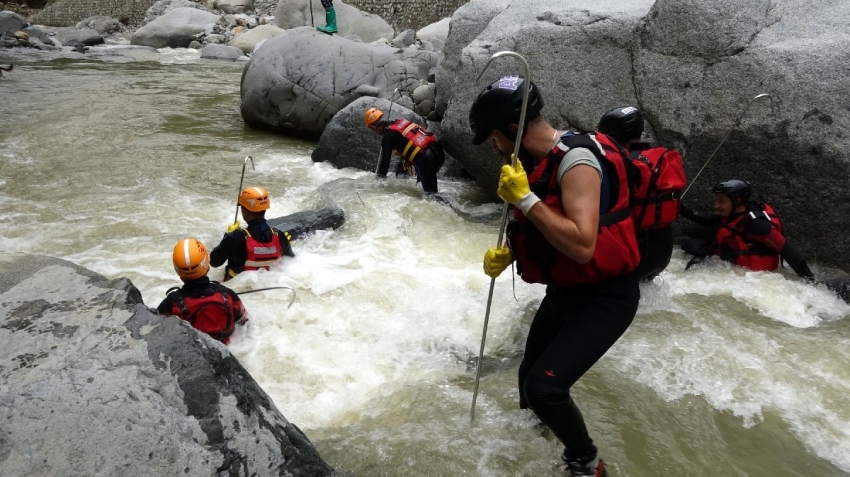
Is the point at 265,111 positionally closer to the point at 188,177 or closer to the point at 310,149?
the point at 310,149

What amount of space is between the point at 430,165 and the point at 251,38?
1986 cm

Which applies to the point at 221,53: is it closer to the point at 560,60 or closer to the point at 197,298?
the point at 560,60

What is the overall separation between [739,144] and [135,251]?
19.7ft

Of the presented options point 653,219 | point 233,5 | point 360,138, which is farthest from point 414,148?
point 233,5

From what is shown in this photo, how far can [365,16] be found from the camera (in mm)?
24828

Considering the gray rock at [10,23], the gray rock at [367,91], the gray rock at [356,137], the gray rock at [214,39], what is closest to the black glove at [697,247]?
the gray rock at [356,137]

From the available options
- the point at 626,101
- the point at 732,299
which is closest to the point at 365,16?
the point at 626,101

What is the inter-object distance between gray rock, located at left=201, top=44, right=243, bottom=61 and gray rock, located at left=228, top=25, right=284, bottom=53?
136 centimetres

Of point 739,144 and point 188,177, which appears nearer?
point 739,144

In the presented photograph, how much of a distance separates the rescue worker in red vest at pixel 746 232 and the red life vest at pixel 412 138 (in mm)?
3323

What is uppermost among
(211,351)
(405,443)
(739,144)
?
(739,144)

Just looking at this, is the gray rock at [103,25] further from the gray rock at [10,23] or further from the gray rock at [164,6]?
the gray rock at [10,23]

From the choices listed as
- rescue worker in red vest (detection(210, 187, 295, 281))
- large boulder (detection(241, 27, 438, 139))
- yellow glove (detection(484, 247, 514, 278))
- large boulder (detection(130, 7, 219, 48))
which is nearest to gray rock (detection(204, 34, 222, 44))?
large boulder (detection(130, 7, 219, 48))

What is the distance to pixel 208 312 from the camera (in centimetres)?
373
